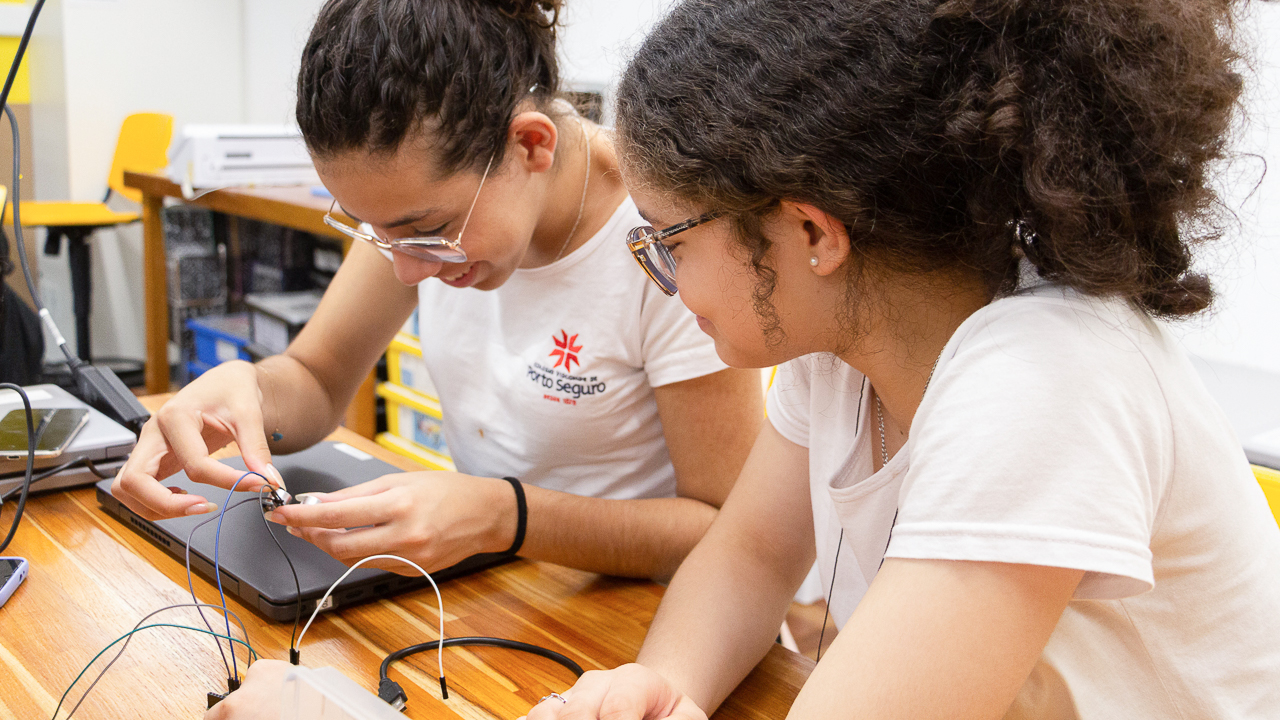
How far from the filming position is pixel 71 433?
1079 millimetres

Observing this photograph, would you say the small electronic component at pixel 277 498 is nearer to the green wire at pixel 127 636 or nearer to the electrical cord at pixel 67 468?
the green wire at pixel 127 636

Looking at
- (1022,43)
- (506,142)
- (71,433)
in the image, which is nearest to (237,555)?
(71,433)

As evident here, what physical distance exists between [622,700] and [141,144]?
3660 mm

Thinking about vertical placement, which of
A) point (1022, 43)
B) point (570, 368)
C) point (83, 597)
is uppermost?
point (1022, 43)

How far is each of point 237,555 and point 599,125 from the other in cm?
64

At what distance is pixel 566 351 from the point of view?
1130 millimetres

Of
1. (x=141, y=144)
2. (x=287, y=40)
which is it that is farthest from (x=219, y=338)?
(x=287, y=40)

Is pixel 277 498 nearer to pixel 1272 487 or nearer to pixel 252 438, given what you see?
pixel 252 438

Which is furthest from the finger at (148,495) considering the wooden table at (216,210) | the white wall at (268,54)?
the white wall at (268,54)

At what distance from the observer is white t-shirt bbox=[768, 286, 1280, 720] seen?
0.51 meters

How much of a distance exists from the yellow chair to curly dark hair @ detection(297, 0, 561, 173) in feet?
8.22

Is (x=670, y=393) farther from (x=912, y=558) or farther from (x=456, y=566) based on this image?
(x=912, y=558)

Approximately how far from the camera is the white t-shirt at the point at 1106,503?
0.51 m

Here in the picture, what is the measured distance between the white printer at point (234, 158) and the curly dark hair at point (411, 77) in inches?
74.3
